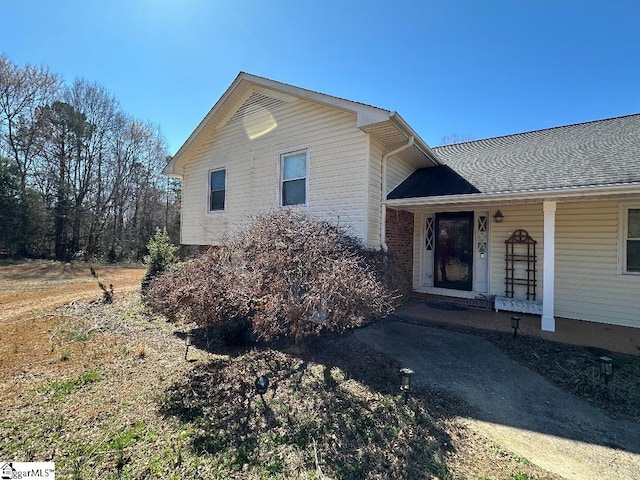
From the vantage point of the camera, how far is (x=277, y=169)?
27.1ft

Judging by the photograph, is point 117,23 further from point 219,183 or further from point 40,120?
point 40,120

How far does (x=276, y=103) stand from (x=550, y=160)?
274 inches

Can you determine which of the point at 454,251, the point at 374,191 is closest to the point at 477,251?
the point at 454,251

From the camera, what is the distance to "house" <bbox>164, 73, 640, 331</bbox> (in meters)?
6.19

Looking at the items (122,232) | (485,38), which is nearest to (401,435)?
(485,38)

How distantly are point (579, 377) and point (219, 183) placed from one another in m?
9.82

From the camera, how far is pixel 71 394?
359 cm

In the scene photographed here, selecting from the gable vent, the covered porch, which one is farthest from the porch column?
the gable vent

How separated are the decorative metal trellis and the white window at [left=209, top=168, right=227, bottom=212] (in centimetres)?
838

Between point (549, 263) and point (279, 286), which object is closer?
point (279, 286)

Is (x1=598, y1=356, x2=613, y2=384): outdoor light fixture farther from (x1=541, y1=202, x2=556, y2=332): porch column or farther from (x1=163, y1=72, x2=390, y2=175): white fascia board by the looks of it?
(x1=163, y1=72, x2=390, y2=175): white fascia board

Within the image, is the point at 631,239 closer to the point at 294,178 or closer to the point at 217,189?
the point at 294,178

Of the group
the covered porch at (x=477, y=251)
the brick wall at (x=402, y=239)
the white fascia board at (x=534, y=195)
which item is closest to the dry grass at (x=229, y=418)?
the brick wall at (x=402, y=239)

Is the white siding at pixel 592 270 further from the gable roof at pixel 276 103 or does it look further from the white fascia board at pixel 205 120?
the white fascia board at pixel 205 120
